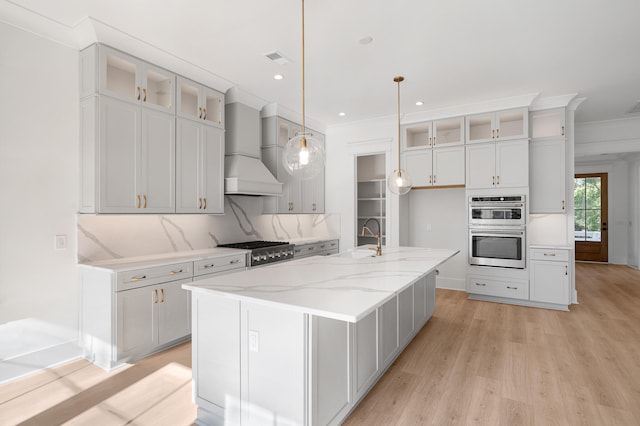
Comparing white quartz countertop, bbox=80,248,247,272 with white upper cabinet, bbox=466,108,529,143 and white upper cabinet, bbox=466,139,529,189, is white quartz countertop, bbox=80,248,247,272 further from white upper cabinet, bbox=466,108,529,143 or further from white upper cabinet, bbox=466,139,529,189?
white upper cabinet, bbox=466,108,529,143

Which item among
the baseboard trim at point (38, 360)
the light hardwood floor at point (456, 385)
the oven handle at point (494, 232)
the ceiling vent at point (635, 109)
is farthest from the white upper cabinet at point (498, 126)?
the baseboard trim at point (38, 360)

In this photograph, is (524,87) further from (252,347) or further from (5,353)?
(5,353)

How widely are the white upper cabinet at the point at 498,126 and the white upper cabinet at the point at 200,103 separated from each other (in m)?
3.49

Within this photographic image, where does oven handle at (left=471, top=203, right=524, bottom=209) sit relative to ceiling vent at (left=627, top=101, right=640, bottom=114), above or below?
below

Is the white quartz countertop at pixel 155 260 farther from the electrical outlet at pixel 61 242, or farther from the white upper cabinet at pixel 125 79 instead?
the white upper cabinet at pixel 125 79

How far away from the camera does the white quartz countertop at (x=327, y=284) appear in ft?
5.41

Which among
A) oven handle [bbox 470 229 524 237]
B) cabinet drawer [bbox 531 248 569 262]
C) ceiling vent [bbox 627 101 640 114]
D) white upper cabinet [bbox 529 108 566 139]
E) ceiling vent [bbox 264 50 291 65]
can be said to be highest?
ceiling vent [bbox 264 50 291 65]

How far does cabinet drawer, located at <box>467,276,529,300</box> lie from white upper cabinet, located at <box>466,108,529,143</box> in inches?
78.6

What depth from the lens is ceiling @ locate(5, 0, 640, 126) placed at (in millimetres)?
2594

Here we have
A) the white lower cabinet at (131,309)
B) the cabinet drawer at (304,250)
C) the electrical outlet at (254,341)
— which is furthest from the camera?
the cabinet drawer at (304,250)

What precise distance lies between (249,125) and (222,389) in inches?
132

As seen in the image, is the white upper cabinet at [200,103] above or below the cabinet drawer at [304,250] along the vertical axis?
above

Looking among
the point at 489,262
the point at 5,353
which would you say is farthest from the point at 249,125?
the point at 489,262

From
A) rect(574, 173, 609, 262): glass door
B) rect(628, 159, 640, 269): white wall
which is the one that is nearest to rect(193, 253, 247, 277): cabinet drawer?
rect(628, 159, 640, 269): white wall
